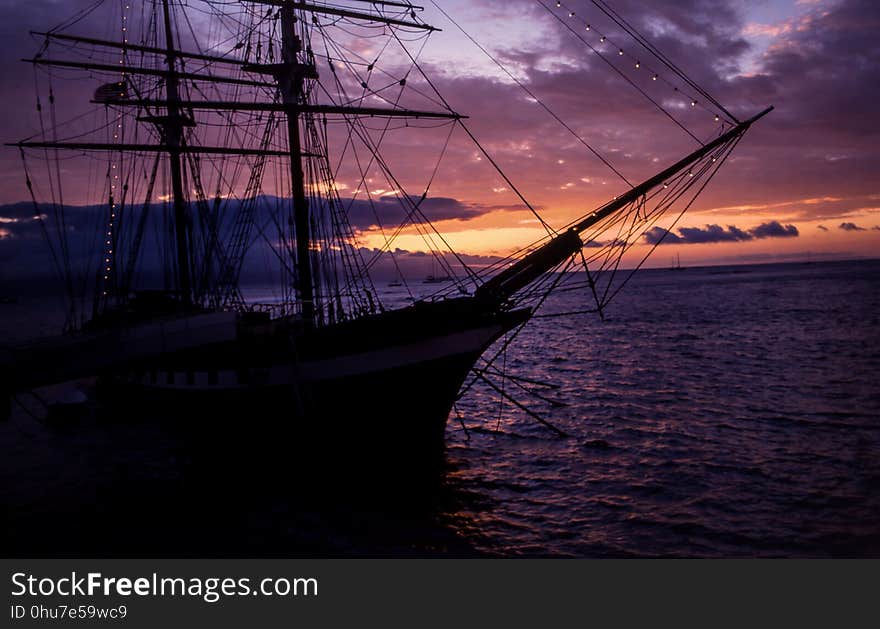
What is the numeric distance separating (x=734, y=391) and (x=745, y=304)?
64.5m

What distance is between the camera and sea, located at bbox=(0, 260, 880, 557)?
455 inches

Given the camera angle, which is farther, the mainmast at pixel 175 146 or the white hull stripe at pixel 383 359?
the mainmast at pixel 175 146

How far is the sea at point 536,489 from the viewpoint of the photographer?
11.5 metres

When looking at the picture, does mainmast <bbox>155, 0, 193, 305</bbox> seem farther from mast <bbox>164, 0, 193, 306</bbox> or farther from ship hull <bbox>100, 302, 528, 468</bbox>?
ship hull <bbox>100, 302, 528, 468</bbox>

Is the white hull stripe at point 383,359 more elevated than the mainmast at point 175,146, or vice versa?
the mainmast at point 175,146

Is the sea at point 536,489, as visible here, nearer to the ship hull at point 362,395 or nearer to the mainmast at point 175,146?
the ship hull at point 362,395

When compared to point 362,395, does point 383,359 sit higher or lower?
higher

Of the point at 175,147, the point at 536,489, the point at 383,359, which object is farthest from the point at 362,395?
the point at 175,147

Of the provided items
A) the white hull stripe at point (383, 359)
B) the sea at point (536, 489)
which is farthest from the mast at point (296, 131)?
the sea at point (536, 489)

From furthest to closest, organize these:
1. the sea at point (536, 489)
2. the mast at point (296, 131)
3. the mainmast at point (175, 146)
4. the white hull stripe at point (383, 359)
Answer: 1. the mainmast at point (175, 146)
2. the mast at point (296, 131)
3. the white hull stripe at point (383, 359)
4. the sea at point (536, 489)

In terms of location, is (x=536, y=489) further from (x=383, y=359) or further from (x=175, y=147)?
(x=175, y=147)

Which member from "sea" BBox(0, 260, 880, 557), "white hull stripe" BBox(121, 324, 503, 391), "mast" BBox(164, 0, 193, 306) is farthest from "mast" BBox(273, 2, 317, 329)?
"mast" BBox(164, 0, 193, 306)

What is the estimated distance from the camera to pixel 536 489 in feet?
48.7
